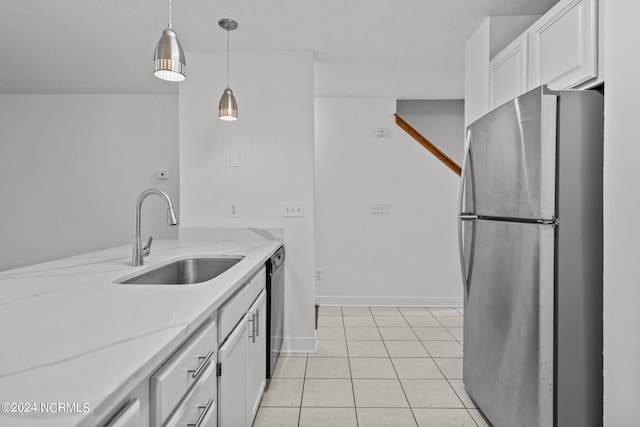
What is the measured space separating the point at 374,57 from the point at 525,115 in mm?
1782

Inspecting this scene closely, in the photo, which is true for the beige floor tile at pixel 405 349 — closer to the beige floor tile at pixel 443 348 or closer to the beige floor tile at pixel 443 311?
the beige floor tile at pixel 443 348

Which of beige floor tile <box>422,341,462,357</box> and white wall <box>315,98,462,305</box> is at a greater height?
white wall <box>315,98,462,305</box>

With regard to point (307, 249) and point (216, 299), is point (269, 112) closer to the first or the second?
point (307, 249)

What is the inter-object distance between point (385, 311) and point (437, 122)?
2.32 metres

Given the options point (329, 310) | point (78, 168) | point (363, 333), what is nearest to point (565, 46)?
point (363, 333)

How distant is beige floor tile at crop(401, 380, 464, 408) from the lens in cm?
219

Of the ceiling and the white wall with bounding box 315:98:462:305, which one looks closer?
the ceiling

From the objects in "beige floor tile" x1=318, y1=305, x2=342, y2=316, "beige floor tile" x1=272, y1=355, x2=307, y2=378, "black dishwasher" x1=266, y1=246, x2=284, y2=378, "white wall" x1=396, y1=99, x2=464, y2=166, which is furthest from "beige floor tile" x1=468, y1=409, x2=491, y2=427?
"white wall" x1=396, y1=99, x2=464, y2=166

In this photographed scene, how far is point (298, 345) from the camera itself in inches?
118

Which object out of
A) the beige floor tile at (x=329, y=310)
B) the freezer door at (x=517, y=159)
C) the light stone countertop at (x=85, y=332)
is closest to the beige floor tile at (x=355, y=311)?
the beige floor tile at (x=329, y=310)

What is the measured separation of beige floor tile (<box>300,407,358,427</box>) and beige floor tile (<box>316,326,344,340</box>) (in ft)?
3.85

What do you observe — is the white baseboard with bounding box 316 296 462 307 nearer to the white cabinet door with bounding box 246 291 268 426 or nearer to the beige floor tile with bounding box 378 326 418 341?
the beige floor tile with bounding box 378 326 418 341

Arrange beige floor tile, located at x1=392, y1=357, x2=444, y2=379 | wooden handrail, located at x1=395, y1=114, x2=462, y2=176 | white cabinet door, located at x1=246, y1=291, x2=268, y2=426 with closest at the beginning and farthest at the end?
white cabinet door, located at x1=246, y1=291, x2=268, y2=426
beige floor tile, located at x1=392, y1=357, x2=444, y2=379
wooden handrail, located at x1=395, y1=114, x2=462, y2=176

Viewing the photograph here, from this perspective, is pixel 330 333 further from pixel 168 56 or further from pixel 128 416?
pixel 128 416
